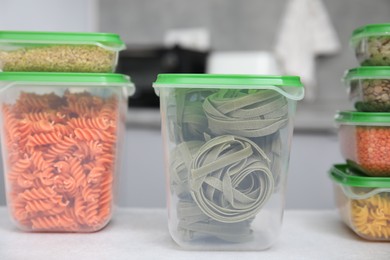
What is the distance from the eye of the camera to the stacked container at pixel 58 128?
2.12 feet

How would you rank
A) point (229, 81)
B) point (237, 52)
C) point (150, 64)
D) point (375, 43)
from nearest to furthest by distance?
1. point (229, 81)
2. point (375, 43)
3. point (150, 64)
4. point (237, 52)

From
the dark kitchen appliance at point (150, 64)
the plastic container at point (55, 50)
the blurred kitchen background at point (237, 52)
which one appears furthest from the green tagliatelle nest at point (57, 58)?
the dark kitchen appliance at point (150, 64)

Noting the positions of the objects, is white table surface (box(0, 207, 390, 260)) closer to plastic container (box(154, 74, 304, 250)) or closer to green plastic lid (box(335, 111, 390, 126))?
plastic container (box(154, 74, 304, 250))

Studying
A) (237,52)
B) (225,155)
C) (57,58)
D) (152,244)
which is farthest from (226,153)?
(237,52)

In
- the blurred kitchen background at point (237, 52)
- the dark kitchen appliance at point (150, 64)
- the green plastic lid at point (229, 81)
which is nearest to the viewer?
the green plastic lid at point (229, 81)

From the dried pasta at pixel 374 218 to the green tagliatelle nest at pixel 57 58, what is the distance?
1.30ft

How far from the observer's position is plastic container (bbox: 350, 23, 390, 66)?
0.67 meters

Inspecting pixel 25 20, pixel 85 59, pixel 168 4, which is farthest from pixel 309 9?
pixel 85 59

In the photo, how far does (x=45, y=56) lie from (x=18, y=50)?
4cm

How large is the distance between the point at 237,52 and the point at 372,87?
1.74 metres

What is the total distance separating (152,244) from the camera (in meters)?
0.63

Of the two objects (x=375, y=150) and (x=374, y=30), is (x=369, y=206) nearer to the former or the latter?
(x=375, y=150)

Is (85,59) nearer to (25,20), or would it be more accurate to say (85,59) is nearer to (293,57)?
(25,20)

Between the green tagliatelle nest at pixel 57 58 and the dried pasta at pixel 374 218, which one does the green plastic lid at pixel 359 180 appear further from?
the green tagliatelle nest at pixel 57 58
